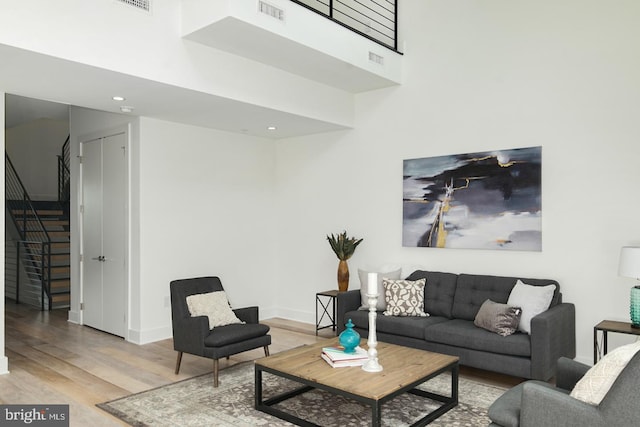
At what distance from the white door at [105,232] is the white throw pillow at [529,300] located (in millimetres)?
4200

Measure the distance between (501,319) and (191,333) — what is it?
264 cm

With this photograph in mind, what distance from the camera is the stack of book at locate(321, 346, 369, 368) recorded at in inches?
136

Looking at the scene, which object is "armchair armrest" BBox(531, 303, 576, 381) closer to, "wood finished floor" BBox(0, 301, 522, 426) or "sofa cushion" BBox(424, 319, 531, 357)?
"sofa cushion" BBox(424, 319, 531, 357)

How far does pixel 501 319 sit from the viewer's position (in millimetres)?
4258

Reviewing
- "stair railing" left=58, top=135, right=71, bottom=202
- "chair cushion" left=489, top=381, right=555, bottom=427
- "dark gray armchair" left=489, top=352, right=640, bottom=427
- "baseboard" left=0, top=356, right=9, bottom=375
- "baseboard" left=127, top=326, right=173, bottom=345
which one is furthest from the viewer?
"stair railing" left=58, top=135, right=71, bottom=202

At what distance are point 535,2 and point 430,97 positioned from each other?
1.36 meters

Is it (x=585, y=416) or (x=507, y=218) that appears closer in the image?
(x=585, y=416)

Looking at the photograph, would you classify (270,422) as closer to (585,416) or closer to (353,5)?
(585,416)

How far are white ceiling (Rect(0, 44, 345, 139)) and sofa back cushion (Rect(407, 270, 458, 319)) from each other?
7.28ft

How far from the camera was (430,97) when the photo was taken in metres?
5.59

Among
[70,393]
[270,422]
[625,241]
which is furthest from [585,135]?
[70,393]

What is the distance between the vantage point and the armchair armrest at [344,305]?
5.21 m

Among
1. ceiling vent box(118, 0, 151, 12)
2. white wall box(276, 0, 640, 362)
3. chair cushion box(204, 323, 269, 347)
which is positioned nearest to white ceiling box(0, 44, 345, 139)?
ceiling vent box(118, 0, 151, 12)

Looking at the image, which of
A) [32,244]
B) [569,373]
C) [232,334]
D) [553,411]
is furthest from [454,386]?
[32,244]
